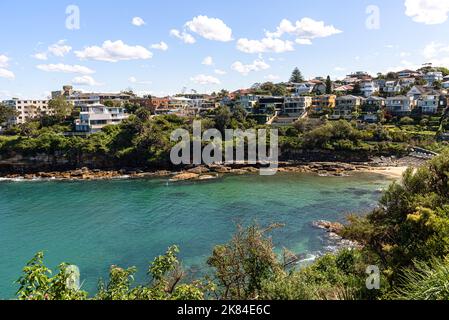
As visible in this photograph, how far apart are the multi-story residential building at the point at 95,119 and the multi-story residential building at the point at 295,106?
36411 mm

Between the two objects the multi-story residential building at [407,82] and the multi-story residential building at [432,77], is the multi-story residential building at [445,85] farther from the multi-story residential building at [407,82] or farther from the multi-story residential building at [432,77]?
the multi-story residential building at [432,77]

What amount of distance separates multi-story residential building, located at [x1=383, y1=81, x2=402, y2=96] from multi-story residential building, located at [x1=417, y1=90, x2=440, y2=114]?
1270 centimetres

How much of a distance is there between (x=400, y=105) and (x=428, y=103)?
5054 mm

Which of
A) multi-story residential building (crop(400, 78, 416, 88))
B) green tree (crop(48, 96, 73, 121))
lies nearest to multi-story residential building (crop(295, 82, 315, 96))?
multi-story residential building (crop(400, 78, 416, 88))

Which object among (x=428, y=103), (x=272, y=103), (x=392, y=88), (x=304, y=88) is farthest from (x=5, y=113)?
(x=392, y=88)

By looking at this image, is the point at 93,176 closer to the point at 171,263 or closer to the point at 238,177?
the point at 238,177

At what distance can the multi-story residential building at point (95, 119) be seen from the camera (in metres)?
71.2

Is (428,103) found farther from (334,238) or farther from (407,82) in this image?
(334,238)

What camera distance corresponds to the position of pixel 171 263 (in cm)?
1189

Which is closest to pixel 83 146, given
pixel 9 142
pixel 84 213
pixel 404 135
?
pixel 9 142

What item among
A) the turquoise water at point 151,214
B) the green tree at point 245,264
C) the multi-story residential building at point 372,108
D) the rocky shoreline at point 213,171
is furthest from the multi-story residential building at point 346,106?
the green tree at point 245,264

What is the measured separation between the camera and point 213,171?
59.1 m

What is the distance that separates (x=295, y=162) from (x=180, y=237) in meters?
35.4

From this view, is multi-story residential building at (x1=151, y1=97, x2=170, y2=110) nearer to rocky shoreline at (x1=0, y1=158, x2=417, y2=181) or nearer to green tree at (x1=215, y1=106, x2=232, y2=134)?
green tree at (x1=215, y1=106, x2=232, y2=134)
